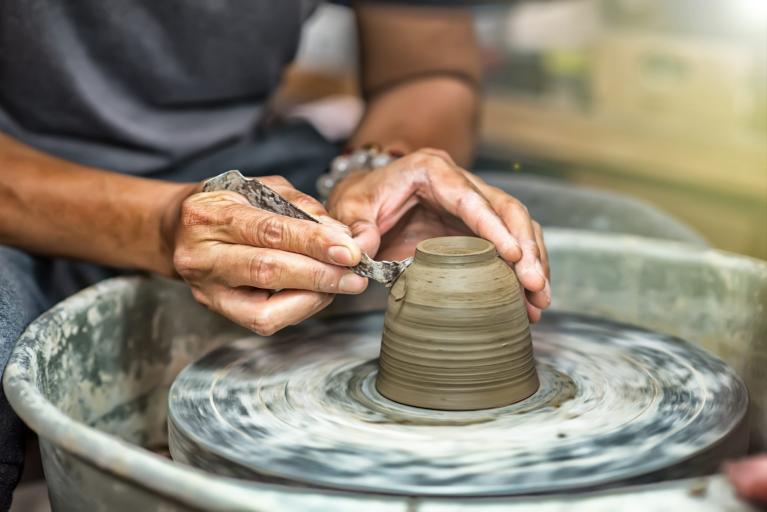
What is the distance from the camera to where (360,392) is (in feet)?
3.33

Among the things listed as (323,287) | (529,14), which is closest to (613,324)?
(323,287)

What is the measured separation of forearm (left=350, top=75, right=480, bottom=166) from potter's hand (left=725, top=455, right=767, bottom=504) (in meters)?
0.94

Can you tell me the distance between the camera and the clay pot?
947 mm

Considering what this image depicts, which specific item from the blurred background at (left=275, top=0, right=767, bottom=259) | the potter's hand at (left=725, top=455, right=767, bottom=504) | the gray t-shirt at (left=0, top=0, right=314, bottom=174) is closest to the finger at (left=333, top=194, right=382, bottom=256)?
the gray t-shirt at (left=0, top=0, right=314, bottom=174)

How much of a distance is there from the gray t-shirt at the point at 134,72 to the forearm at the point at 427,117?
8.6 inches

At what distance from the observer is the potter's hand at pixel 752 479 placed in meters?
0.65

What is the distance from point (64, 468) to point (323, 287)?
29 cm

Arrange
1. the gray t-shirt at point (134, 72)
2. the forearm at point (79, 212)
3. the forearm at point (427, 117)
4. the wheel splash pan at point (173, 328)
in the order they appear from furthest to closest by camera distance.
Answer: the forearm at point (427, 117) → the gray t-shirt at point (134, 72) → the forearm at point (79, 212) → the wheel splash pan at point (173, 328)

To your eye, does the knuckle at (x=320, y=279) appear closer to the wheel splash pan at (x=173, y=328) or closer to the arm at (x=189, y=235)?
the arm at (x=189, y=235)

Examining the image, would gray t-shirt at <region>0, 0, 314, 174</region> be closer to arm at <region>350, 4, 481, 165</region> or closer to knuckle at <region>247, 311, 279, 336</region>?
arm at <region>350, 4, 481, 165</region>

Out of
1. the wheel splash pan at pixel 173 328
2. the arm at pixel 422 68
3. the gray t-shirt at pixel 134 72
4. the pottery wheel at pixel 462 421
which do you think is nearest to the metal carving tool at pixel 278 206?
the pottery wheel at pixel 462 421

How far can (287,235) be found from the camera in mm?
949

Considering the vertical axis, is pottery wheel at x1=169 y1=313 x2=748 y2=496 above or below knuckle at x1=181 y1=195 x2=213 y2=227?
below

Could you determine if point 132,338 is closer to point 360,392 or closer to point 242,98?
point 360,392
